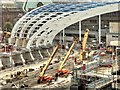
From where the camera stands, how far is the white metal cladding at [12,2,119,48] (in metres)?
21.1

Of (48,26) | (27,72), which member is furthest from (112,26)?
(27,72)

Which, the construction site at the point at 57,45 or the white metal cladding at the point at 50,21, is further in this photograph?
the white metal cladding at the point at 50,21

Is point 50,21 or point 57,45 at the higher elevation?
point 50,21

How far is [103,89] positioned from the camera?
1008 centimetres

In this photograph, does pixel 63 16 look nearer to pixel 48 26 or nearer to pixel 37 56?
pixel 48 26

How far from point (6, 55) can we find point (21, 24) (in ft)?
18.4

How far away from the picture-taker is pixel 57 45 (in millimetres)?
16406

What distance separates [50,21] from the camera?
69.5 feet

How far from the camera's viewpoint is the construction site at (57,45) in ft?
44.5

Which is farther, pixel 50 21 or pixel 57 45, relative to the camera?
pixel 50 21

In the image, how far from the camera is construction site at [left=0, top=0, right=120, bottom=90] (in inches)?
534

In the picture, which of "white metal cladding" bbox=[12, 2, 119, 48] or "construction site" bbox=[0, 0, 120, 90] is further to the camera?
"white metal cladding" bbox=[12, 2, 119, 48]

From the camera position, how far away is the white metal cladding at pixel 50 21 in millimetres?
21109

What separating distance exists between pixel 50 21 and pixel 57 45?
5008mm
